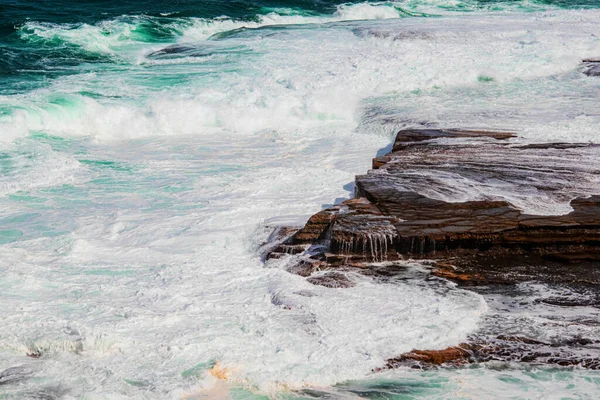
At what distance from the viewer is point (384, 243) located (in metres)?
6.35

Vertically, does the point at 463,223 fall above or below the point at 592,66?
below

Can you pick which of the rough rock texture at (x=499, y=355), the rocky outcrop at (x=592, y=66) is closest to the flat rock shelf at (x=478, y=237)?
the rough rock texture at (x=499, y=355)

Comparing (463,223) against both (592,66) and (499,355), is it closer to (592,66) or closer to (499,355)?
(499,355)

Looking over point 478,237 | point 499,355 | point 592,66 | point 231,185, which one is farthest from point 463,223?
point 592,66

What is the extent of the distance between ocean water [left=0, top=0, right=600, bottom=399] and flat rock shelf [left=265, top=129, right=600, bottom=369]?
117mm

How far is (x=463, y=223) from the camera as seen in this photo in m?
6.49

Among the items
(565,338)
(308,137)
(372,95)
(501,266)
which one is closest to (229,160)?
(308,137)

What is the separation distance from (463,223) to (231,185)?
3545 mm

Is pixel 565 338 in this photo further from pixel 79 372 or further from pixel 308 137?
pixel 308 137

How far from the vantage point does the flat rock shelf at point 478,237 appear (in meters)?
5.21

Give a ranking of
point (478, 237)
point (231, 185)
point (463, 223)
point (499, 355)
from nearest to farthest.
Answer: point (499, 355), point (478, 237), point (463, 223), point (231, 185)

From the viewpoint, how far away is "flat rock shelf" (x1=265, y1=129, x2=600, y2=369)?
5211 mm

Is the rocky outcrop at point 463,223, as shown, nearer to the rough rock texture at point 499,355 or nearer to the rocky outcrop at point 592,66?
the rough rock texture at point 499,355

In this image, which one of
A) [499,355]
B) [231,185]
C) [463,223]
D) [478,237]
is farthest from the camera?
[231,185]
